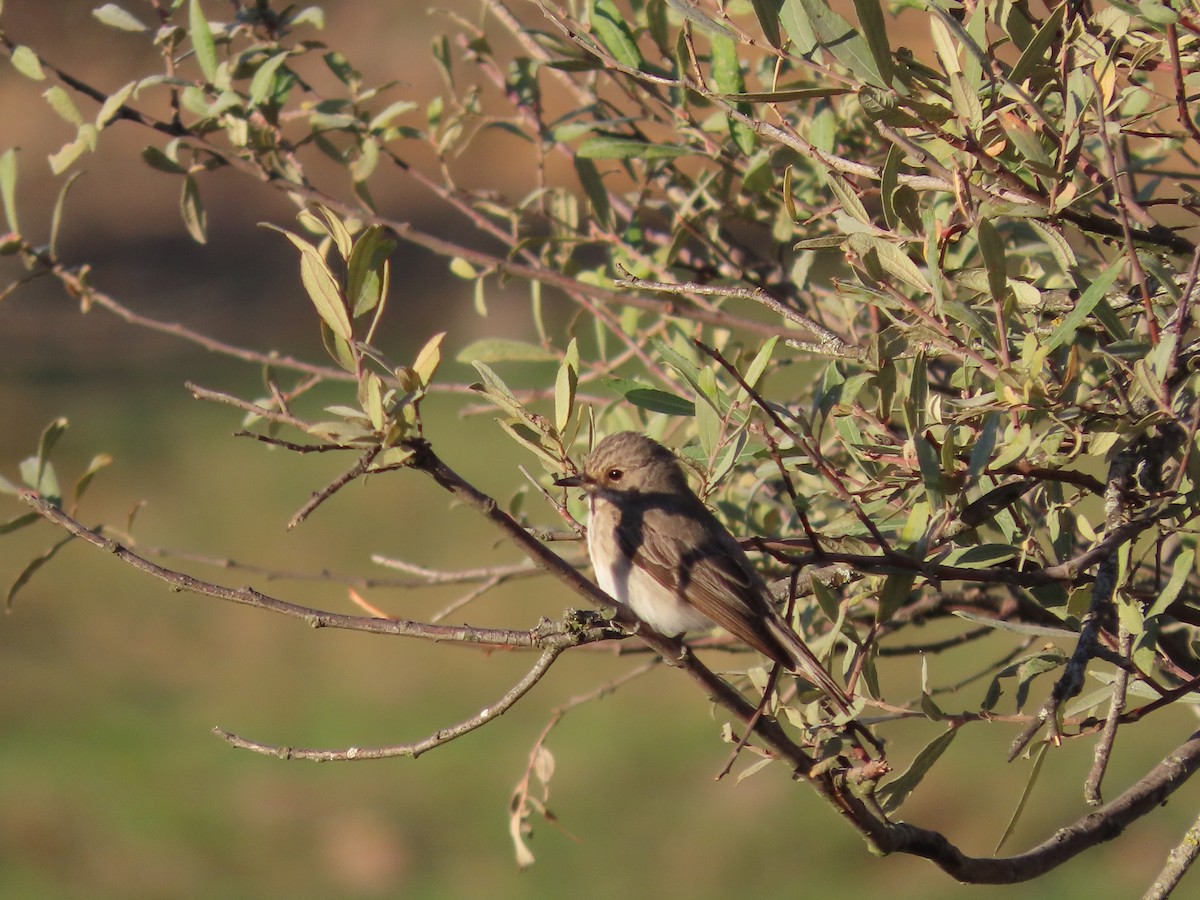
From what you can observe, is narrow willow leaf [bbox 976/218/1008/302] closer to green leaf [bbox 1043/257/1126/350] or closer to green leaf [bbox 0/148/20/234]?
green leaf [bbox 1043/257/1126/350]

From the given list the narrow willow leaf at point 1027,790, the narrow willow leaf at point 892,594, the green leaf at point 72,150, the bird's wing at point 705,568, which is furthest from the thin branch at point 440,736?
the green leaf at point 72,150

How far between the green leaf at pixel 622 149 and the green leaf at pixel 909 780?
5.28 ft

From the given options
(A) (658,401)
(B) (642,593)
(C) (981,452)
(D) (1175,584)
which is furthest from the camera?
(B) (642,593)

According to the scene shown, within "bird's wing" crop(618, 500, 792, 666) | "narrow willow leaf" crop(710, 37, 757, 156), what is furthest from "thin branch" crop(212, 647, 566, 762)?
"narrow willow leaf" crop(710, 37, 757, 156)

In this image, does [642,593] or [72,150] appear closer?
[72,150]

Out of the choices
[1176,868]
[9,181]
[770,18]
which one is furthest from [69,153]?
[1176,868]

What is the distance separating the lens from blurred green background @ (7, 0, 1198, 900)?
300 inches

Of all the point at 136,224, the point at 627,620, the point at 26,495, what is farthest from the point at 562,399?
the point at 136,224

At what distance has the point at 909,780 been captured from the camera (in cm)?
241

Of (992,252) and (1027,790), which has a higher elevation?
(992,252)

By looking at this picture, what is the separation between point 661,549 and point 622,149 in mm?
1320

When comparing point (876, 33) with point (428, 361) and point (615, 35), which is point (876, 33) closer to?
point (428, 361)

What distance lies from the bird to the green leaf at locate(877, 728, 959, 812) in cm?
104

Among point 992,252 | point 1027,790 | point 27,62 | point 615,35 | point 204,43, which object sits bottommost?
point 1027,790
